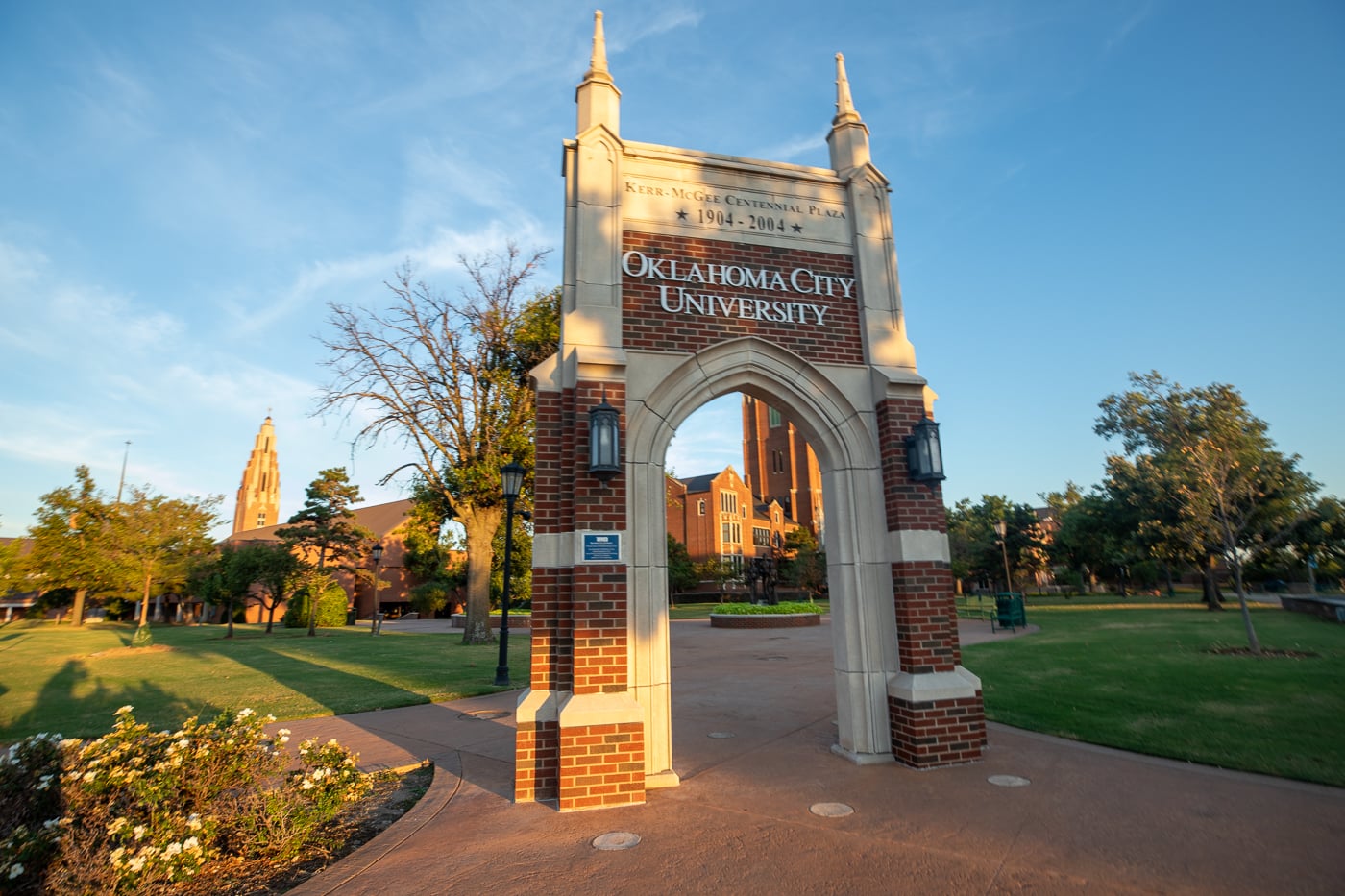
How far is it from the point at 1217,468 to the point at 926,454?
12.6 m

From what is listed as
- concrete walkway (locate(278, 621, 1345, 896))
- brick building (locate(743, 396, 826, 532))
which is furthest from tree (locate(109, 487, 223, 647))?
brick building (locate(743, 396, 826, 532))

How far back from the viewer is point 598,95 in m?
6.77

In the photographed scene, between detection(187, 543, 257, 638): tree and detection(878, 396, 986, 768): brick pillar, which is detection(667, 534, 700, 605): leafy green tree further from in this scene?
detection(878, 396, 986, 768): brick pillar

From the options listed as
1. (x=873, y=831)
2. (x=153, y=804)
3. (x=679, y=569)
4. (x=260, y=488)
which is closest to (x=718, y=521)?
(x=679, y=569)

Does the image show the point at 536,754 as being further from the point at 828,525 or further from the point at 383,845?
the point at 828,525

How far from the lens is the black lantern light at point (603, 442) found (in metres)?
5.64

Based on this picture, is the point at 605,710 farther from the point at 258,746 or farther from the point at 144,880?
the point at 144,880

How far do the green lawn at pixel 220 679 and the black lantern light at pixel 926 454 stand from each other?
8431mm

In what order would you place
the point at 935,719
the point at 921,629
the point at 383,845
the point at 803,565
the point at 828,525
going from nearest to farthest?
the point at 383,845 → the point at 935,719 → the point at 921,629 → the point at 828,525 → the point at 803,565

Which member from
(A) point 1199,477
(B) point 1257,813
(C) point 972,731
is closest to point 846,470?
(C) point 972,731

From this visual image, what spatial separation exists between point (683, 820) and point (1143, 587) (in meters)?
66.2

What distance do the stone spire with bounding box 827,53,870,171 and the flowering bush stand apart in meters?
7.84

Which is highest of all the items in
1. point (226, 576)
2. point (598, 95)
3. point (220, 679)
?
point (598, 95)

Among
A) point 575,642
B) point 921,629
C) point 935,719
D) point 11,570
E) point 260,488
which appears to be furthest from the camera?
point 260,488
